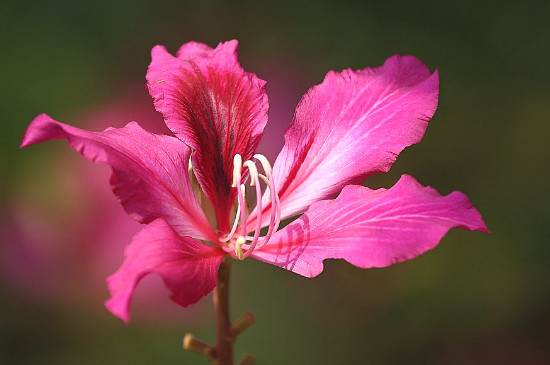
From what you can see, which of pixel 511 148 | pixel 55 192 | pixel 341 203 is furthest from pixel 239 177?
pixel 511 148

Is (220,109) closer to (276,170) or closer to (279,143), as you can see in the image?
(276,170)

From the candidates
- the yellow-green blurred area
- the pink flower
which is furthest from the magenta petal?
the yellow-green blurred area

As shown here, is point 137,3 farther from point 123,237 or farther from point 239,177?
point 239,177

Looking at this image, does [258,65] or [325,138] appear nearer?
[325,138]

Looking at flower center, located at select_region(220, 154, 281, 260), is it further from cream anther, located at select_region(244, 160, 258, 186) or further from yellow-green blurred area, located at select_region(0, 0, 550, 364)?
yellow-green blurred area, located at select_region(0, 0, 550, 364)

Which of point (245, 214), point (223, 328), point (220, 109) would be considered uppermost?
point (220, 109)

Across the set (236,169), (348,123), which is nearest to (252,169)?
(236,169)

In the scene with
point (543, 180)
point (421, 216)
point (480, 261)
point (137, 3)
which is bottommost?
point (480, 261)

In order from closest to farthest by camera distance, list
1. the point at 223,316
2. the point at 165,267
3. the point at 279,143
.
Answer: the point at 165,267, the point at 223,316, the point at 279,143
